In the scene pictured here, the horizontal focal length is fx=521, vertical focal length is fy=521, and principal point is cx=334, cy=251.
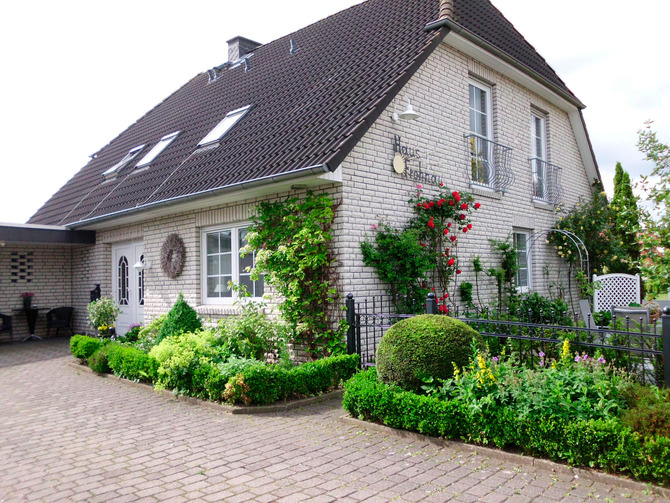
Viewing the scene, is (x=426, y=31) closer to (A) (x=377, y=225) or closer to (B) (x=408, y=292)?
(A) (x=377, y=225)

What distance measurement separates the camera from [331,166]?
6.87 meters

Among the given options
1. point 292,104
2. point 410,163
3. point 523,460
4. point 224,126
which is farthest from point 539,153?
point 523,460

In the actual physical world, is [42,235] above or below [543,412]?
above

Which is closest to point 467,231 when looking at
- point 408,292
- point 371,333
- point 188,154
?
point 408,292

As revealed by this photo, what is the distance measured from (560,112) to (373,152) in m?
8.08

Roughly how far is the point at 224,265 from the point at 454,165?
469 centimetres

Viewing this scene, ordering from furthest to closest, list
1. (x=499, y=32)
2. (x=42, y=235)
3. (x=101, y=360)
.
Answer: (x=42, y=235) < (x=499, y=32) < (x=101, y=360)

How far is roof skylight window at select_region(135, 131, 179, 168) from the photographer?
12.5 m

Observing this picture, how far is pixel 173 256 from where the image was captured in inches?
406

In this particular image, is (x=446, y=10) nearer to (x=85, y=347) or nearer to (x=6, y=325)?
(x=85, y=347)

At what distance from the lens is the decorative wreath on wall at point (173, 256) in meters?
10.1

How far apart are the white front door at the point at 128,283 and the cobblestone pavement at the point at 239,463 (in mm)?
5594

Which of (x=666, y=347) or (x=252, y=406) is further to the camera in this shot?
(x=252, y=406)

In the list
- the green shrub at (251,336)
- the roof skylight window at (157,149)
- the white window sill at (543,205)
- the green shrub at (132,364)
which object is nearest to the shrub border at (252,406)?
the green shrub at (132,364)
